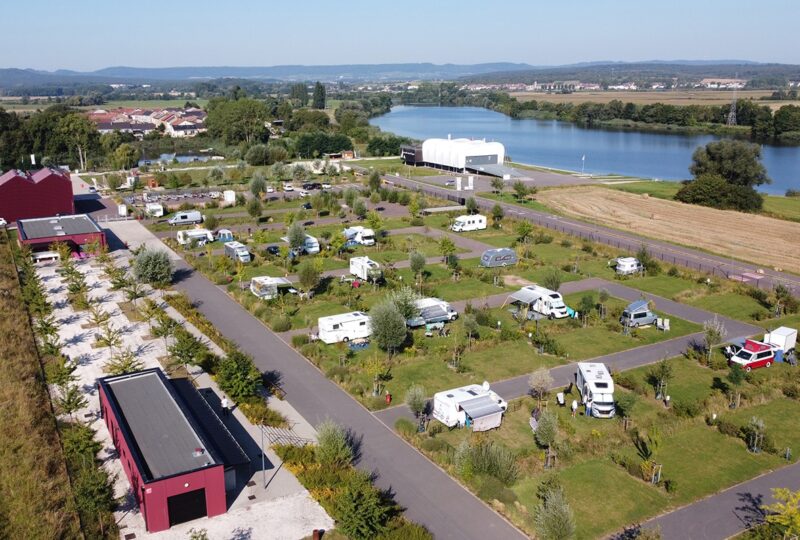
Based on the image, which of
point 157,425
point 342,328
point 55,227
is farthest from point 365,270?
point 55,227

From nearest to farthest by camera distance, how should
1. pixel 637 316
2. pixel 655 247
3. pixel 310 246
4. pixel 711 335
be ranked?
pixel 711 335, pixel 637 316, pixel 310 246, pixel 655 247

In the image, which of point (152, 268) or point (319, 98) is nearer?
point (152, 268)

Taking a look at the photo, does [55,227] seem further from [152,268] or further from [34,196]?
[152,268]

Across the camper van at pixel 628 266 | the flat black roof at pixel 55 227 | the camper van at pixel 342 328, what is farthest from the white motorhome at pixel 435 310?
the flat black roof at pixel 55 227

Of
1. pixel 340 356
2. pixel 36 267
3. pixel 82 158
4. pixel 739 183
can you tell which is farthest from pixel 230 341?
pixel 82 158

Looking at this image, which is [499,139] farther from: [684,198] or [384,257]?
[384,257]

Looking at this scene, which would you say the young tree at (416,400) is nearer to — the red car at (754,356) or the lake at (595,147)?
the red car at (754,356)

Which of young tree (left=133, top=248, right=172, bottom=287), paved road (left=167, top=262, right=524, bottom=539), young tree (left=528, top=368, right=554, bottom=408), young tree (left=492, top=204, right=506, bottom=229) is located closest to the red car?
young tree (left=528, top=368, right=554, bottom=408)
